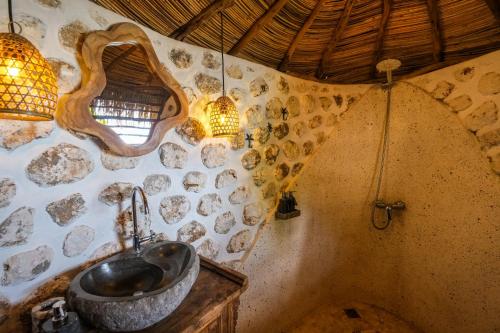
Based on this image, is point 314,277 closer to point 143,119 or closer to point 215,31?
point 143,119

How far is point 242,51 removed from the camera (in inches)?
52.1

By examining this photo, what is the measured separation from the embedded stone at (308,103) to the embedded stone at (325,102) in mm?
79

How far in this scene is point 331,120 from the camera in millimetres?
1906

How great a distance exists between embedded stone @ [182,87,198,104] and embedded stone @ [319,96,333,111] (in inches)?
43.9

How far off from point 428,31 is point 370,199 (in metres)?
1.23

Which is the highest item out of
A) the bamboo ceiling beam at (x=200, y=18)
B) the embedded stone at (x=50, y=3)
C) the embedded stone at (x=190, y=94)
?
the bamboo ceiling beam at (x=200, y=18)

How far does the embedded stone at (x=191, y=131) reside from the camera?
112 cm

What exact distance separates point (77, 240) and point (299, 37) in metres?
1.48

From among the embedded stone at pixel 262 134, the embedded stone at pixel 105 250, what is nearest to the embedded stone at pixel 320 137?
the embedded stone at pixel 262 134

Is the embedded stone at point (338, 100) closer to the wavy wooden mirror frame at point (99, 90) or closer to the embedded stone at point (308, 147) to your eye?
the embedded stone at point (308, 147)

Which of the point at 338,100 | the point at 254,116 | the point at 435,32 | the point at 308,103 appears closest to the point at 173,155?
the point at 254,116

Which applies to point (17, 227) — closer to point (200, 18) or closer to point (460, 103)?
point (200, 18)

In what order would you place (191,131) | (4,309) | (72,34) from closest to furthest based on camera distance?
(4,309)
(72,34)
(191,131)

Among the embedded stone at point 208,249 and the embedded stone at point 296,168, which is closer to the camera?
the embedded stone at point 208,249
